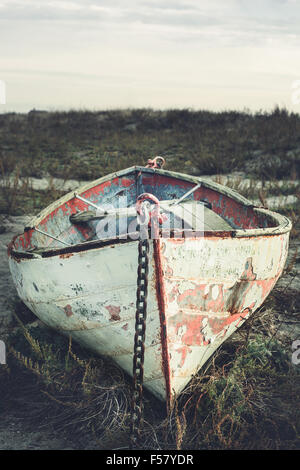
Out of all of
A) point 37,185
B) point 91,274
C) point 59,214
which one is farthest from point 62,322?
point 37,185

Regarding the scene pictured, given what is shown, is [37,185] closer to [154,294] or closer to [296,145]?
[296,145]

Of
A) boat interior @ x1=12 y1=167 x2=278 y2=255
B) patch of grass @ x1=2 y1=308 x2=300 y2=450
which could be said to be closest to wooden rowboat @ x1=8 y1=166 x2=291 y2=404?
patch of grass @ x1=2 y1=308 x2=300 y2=450

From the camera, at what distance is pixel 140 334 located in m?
2.72

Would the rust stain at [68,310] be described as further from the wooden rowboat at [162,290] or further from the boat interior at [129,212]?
the boat interior at [129,212]

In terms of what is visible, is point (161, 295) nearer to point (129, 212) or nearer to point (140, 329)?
point (140, 329)

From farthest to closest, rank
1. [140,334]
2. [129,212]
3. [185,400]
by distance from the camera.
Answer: [129,212], [185,400], [140,334]

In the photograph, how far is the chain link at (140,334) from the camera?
266cm

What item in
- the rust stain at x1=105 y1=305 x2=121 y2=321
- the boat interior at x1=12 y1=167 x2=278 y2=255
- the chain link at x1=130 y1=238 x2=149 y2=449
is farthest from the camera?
the boat interior at x1=12 y1=167 x2=278 y2=255

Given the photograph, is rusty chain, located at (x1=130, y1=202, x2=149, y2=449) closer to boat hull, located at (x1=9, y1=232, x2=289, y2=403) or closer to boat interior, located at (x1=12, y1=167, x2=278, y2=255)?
boat hull, located at (x1=9, y1=232, x2=289, y2=403)

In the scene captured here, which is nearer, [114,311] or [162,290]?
[162,290]

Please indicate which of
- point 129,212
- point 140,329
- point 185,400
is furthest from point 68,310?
point 129,212

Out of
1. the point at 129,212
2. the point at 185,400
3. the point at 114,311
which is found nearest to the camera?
the point at 114,311

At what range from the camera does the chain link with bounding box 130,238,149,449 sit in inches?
105
